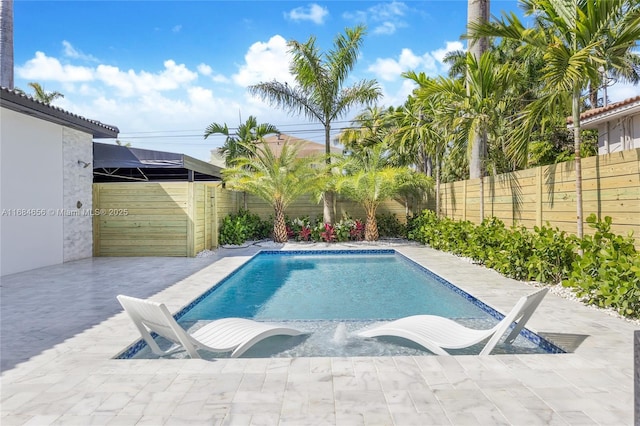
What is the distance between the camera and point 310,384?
318 cm

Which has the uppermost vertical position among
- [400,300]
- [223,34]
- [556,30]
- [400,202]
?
[223,34]

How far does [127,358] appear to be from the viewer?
408cm

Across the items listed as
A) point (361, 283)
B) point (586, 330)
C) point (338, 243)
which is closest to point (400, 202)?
point (338, 243)

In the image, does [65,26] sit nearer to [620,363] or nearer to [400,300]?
[400,300]

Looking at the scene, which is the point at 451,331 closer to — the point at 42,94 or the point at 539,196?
the point at 539,196

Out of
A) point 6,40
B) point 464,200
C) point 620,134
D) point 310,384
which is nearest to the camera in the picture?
point 310,384

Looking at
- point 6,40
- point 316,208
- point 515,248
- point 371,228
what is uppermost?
point 6,40

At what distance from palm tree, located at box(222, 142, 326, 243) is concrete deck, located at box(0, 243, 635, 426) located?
31.4 ft

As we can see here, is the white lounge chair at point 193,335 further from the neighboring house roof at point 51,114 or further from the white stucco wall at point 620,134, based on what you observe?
the white stucco wall at point 620,134

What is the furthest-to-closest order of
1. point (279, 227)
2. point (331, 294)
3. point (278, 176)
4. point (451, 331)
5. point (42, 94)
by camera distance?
point (42, 94), point (279, 227), point (278, 176), point (331, 294), point (451, 331)

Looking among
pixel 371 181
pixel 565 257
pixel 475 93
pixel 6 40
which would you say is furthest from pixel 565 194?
pixel 6 40

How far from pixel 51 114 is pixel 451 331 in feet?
31.1

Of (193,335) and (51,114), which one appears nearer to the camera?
(193,335)

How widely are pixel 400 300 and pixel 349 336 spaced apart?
2457 millimetres
